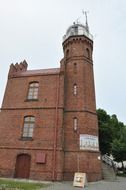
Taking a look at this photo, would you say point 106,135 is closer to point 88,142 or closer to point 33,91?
point 88,142

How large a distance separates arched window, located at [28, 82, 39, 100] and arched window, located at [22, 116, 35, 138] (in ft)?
7.09

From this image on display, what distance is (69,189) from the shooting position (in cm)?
1206

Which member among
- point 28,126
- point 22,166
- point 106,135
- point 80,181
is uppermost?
point 106,135

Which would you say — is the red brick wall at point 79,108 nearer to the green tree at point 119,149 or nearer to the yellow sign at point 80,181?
the yellow sign at point 80,181

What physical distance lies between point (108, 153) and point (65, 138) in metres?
15.0

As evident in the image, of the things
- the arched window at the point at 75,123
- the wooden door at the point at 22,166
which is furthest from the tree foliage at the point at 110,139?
the wooden door at the point at 22,166

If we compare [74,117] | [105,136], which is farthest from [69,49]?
[105,136]

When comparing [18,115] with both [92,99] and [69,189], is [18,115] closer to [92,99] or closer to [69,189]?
[92,99]

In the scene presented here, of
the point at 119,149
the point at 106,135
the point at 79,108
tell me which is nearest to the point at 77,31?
the point at 79,108

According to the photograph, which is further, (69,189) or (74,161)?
(74,161)

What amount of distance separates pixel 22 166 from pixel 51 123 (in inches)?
173

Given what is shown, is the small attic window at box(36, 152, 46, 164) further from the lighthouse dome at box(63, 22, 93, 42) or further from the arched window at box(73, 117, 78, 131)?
the lighthouse dome at box(63, 22, 93, 42)

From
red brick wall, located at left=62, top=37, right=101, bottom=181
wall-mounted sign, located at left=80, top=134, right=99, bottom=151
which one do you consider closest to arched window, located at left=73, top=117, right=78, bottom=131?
red brick wall, located at left=62, top=37, right=101, bottom=181

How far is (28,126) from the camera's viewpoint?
18.3 meters
